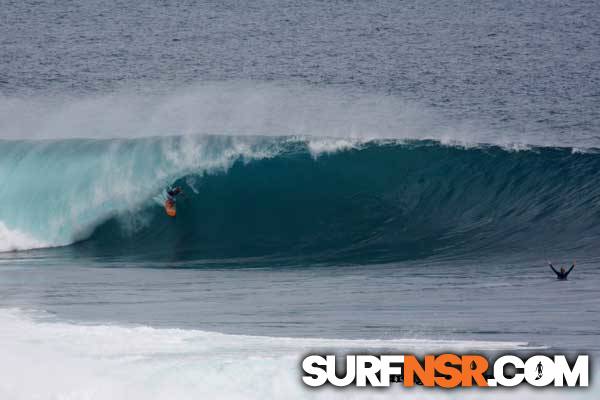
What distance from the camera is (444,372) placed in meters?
9.43

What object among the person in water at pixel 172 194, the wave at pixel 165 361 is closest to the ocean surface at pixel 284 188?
the wave at pixel 165 361

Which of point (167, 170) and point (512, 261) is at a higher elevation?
point (167, 170)

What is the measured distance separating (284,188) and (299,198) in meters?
0.53

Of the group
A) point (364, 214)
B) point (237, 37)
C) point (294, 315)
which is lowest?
point (294, 315)

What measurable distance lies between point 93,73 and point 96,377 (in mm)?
27987

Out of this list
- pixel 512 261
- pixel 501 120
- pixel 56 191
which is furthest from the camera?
pixel 501 120

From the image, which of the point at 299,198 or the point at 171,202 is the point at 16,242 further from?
the point at 299,198

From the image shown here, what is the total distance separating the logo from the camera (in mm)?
9172

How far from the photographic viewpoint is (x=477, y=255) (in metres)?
18.6

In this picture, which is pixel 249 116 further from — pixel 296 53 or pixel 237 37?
pixel 237 37

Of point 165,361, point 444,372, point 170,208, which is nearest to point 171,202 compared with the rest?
point 170,208

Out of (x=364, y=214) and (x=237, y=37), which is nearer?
(x=364, y=214)

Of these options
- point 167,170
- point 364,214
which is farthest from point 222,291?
point 167,170

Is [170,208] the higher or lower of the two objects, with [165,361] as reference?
higher
